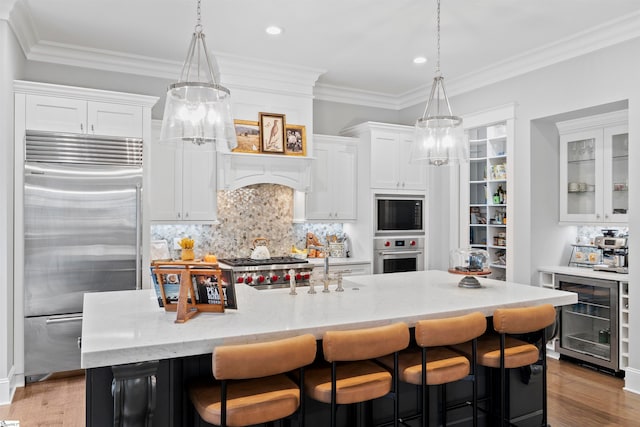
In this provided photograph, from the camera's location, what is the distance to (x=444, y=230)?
5910 millimetres

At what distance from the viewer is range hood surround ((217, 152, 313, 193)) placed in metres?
4.95

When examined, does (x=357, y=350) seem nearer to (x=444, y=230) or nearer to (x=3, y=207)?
(x=3, y=207)

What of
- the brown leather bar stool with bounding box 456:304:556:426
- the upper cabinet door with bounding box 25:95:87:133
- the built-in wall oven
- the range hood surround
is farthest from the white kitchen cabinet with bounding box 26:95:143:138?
the brown leather bar stool with bounding box 456:304:556:426

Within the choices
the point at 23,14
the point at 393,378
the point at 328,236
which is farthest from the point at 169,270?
the point at 328,236

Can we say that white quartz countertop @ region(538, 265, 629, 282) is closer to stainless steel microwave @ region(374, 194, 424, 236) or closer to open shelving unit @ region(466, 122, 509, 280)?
open shelving unit @ region(466, 122, 509, 280)

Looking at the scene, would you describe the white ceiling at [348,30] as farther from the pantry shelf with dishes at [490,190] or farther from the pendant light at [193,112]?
the pendant light at [193,112]

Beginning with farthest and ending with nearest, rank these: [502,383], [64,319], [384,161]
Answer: [384,161] → [64,319] → [502,383]

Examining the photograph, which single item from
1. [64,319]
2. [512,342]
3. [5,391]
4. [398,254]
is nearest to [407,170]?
[398,254]

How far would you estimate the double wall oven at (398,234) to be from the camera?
5621 millimetres

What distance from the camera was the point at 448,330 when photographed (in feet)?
7.81

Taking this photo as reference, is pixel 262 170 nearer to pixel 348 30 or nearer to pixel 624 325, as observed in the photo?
pixel 348 30

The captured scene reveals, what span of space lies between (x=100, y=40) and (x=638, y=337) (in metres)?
5.42

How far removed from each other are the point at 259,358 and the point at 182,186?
3.31m

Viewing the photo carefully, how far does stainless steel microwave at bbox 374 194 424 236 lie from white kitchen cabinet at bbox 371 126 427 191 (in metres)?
0.15
